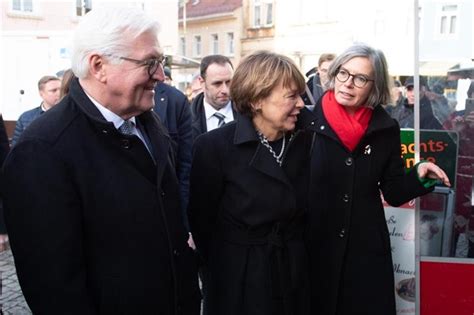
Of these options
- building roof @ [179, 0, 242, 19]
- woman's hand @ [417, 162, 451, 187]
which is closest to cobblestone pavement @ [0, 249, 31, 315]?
woman's hand @ [417, 162, 451, 187]

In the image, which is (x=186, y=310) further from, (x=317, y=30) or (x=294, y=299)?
(x=317, y=30)

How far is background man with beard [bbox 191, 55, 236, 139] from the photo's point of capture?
14.2 ft

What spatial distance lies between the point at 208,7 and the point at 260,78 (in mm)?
41364

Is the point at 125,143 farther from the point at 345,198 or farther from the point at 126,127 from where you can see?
the point at 345,198

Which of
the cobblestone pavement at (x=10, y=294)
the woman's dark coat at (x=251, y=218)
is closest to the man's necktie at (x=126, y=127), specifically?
the woman's dark coat at (x=251, y=218)

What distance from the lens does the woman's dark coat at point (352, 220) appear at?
9.34 feet

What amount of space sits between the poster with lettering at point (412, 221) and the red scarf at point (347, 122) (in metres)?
Answer: 0.40

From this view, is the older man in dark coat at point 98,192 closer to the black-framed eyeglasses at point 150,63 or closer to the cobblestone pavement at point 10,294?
the black-framed eyeglasses at point 150,63

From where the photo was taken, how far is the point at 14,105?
9.83 m

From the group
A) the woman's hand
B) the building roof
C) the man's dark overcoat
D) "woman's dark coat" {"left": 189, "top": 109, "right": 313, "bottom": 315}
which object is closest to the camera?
the man's dark overcoat

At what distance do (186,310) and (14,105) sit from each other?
28.2ft

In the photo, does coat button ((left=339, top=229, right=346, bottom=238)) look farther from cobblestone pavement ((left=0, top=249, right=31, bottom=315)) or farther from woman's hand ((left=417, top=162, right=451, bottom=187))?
cobblestone pavement ((left=0, top=249, right=31, bottom=315))

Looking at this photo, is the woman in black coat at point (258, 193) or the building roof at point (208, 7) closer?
the woman in black coat at point (258, 193)

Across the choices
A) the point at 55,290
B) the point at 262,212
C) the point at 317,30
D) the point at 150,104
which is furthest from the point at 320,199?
the point at 317,30
